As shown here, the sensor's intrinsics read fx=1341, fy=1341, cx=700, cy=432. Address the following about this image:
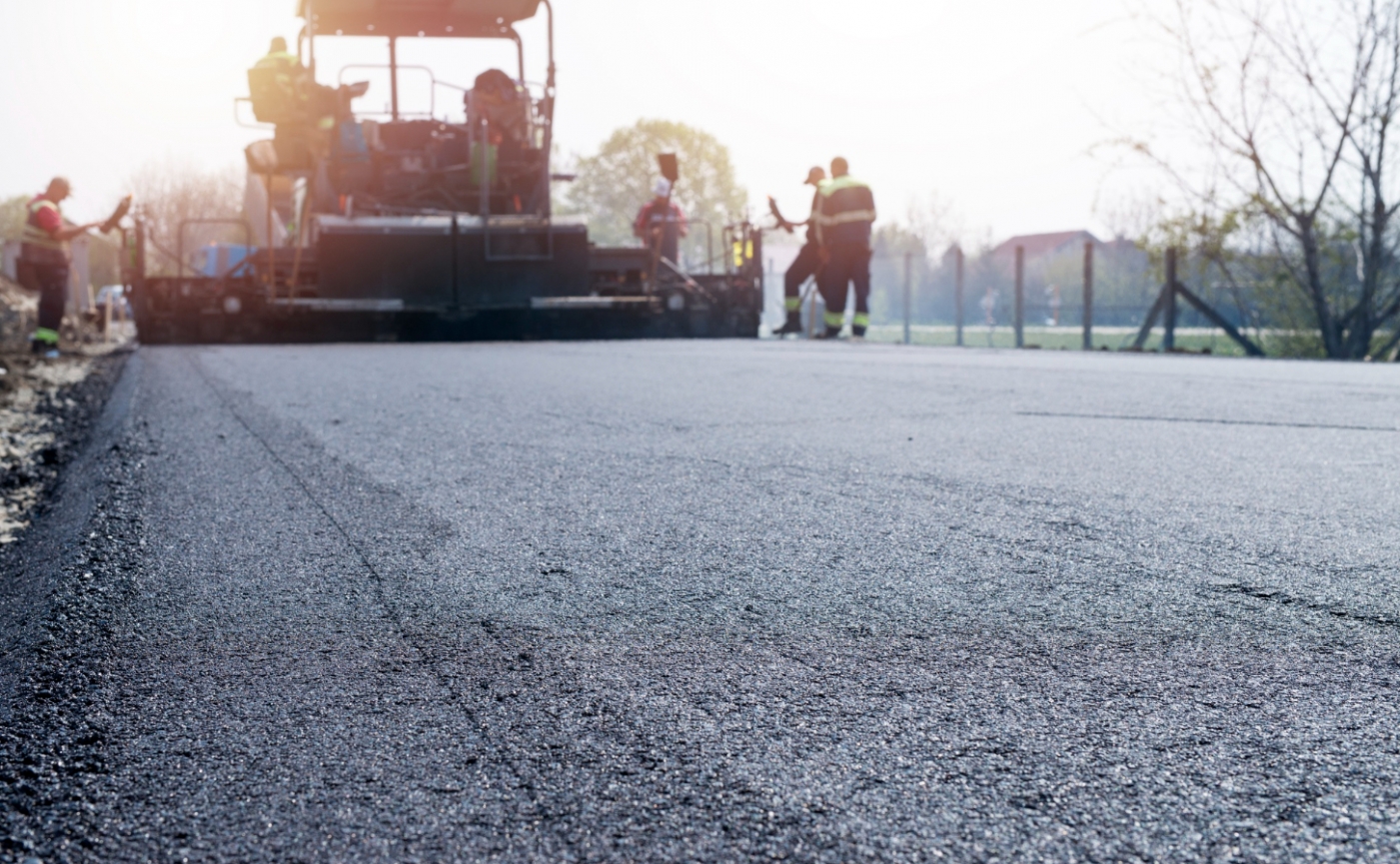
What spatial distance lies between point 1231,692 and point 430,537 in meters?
1.93

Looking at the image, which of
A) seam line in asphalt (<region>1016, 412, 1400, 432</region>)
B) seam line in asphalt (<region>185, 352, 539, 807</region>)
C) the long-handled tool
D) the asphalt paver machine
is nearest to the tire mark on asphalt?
seam line in asphalt (<region>185, 352, 539, 807</region>)

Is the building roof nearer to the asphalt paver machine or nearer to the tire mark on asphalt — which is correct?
the asphalt paver machine

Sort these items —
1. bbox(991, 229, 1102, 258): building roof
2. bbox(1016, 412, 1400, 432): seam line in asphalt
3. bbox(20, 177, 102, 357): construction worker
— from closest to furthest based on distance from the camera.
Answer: bbox(1016, 412, 1400, 432): seam line in asphalt → bbox(20, 177, 102, 357): construction worker → bbox(991, 229, 1102, 258): building roof

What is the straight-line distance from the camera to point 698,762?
1.73 metres

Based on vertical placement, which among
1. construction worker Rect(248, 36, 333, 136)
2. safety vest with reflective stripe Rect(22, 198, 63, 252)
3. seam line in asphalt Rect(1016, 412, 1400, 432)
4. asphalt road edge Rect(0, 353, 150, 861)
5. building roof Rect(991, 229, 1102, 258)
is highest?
building roof Rect(991, 229, 1102, 258)

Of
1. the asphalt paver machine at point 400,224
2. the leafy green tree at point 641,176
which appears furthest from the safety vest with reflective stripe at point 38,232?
the leafy green tree at point 641,176

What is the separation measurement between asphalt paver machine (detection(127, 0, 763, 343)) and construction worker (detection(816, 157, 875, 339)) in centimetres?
257

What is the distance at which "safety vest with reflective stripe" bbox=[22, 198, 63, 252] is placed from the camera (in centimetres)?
1353

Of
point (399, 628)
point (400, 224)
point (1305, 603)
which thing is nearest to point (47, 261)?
point (400, 224)

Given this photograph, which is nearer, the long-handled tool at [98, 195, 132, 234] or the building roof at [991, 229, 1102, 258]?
the long-handled tool at [98, 195, 132, 234]

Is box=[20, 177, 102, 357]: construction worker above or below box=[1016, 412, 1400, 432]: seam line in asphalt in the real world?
above

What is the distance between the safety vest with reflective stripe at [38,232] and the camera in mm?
13531

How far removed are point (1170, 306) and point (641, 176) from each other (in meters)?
44.0

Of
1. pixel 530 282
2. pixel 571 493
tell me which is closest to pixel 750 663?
pixel 571 493
